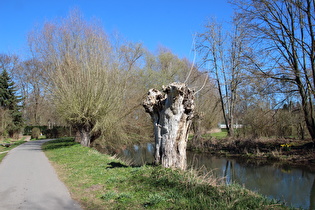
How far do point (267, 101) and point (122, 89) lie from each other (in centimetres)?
1196

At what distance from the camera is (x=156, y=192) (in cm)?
624

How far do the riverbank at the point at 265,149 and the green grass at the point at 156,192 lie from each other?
1293cm

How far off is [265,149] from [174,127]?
1642 cm

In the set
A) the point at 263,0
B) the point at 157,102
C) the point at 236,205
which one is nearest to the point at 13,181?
the point at 157,102

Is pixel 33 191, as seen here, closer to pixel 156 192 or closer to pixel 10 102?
pixel 156 192

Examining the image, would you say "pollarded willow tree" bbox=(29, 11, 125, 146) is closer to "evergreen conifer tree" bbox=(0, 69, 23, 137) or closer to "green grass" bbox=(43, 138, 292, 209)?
"green grass" bbox=(43, 138, 292, 209)

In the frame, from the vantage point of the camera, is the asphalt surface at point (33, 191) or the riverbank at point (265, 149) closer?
the asphalt surface at point (33, 191)

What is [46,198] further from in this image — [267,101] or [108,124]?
[267,101]

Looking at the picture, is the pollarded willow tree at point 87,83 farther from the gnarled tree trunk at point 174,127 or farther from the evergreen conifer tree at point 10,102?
the evergreen conifer tree at point 10,102

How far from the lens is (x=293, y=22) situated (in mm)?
19078

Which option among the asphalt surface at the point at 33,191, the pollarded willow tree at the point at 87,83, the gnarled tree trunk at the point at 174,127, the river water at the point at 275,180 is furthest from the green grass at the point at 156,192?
the pollarded willow tree at the point at 87,83

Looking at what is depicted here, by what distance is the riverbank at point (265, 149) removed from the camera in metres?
18.9

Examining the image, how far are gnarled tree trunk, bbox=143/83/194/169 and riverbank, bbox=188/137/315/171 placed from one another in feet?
39.4

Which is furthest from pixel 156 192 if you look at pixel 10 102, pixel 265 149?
pixel 10 102
